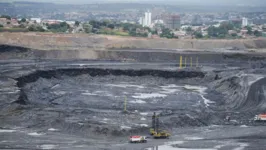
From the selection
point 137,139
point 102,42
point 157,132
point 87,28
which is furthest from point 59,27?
point 137,139

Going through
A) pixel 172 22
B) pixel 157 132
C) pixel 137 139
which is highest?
pixel 137 139

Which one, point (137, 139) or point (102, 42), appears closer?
point (137, 139)

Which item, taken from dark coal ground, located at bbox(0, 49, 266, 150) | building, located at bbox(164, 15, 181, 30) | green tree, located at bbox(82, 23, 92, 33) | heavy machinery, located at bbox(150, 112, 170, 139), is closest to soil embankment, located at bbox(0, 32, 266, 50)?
dark coal ground, located at bbox(0, 49, 266, 150)

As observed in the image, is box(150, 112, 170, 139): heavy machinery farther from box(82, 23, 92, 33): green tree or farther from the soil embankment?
box(82, 23, 92, 33): green tree

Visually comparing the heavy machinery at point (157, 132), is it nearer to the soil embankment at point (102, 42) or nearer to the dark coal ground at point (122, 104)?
the dark coal ground at point (122, 104)

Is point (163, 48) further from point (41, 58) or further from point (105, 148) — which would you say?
point (105, 148)

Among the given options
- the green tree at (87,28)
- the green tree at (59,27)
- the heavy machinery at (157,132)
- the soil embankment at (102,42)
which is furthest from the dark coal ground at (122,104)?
the green tree at (87,28)

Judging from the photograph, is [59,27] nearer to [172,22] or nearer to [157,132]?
[172,22]
